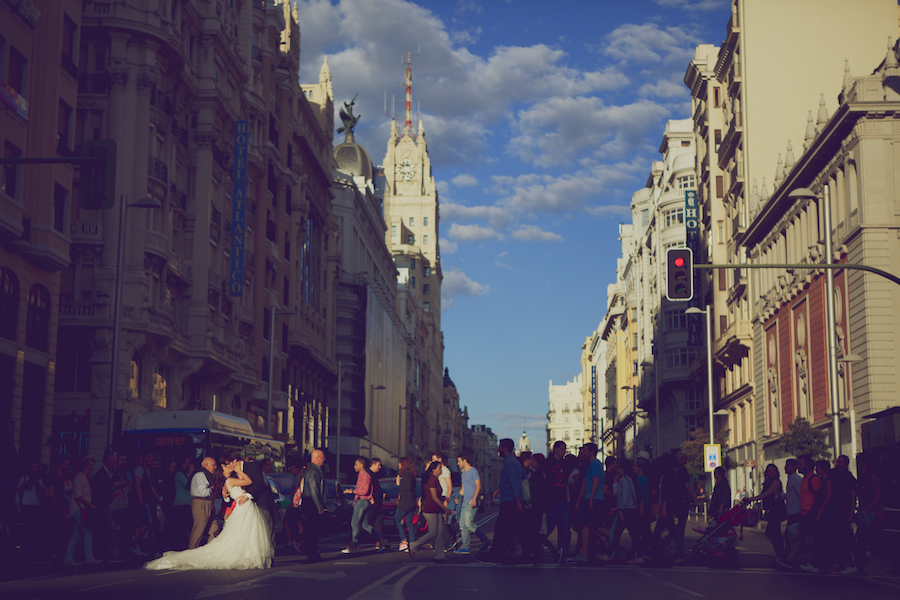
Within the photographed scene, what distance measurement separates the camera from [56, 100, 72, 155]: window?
3334 cm

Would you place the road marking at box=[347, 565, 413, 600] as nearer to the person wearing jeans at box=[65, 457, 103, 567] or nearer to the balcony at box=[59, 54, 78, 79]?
the person wearing jeans at box=[65, 457, 103, 567]

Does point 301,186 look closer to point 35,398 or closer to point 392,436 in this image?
point 35,398

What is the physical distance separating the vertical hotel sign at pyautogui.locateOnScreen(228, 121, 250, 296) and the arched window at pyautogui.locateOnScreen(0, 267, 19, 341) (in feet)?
67.8

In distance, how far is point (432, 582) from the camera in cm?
1416

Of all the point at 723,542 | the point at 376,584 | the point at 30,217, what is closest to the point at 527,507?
the point at 723,542

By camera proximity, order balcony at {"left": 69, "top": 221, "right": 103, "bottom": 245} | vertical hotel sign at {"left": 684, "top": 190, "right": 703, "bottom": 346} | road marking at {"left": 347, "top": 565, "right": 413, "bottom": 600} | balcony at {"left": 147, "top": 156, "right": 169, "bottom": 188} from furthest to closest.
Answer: vertical hotel sign at {"left": 684, "top": 190, "right": 703, "bottom": 346}, balcony at {"left": 147, "top": 156, "right": 169, "bottom": 188}, balcony at {"left": 69, "top": 221, "right": 103, "bottom": 245}, road marking at {"left": 347, "top": 565, "right": 413, "bottom": 600}

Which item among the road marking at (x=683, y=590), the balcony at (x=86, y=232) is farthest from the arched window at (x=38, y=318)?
the road marking at (x=683, y=590)

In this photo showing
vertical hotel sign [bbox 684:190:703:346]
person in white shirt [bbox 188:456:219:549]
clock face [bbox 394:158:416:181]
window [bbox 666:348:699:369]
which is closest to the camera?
person in white shirt [bbox 188:456:219:549]

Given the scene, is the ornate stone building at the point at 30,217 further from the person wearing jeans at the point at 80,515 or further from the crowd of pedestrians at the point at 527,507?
the person wearing jeans at the point at 80,515

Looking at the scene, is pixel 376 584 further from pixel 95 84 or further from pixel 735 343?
pixel 735 343

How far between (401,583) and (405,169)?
169230mm

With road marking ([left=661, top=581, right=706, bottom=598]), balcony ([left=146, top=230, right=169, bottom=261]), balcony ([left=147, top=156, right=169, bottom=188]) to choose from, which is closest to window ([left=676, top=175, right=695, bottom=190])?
balcony ([left=147, top=156, right=169, bottom=188])

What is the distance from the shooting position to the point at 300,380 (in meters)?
68.9

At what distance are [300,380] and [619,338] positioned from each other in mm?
71496
